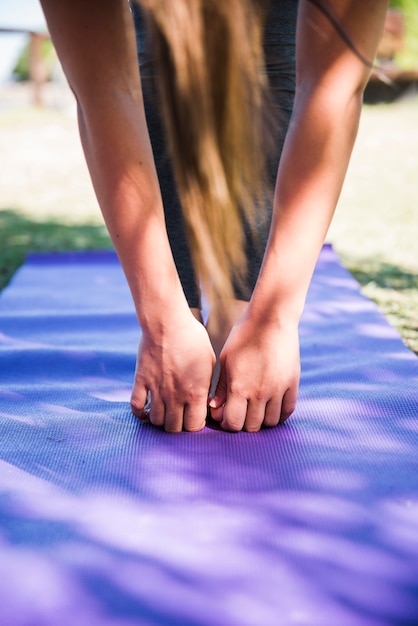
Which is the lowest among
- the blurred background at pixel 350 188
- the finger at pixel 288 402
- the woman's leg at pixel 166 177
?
the blurred background at pixel 350 188

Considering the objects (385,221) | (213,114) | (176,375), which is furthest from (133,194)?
(385,221)

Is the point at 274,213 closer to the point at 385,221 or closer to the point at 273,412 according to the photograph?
the point at 273,412

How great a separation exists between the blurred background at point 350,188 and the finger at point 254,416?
0.55 m

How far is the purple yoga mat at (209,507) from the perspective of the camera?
2.56ft

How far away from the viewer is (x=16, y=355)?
5.41 ft

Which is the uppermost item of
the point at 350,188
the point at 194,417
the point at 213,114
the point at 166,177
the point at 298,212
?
the point at 213,114

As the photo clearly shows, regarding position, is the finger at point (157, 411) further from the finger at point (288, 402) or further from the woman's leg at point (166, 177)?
the woman's leg at point (166, 177)

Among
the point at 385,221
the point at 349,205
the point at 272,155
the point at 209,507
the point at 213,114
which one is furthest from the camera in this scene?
the point at 349,205

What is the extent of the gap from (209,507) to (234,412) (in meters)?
0.23

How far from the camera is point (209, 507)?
3.18 feet

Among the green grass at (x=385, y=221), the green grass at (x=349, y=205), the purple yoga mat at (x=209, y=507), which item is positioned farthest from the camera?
the green grass at (x=349, y=205)

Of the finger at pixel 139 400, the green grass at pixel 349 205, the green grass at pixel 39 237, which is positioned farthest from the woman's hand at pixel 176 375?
the green grass at pixel 39 237

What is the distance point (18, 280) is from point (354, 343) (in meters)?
1.22

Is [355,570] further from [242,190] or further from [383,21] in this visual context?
[383,21]
